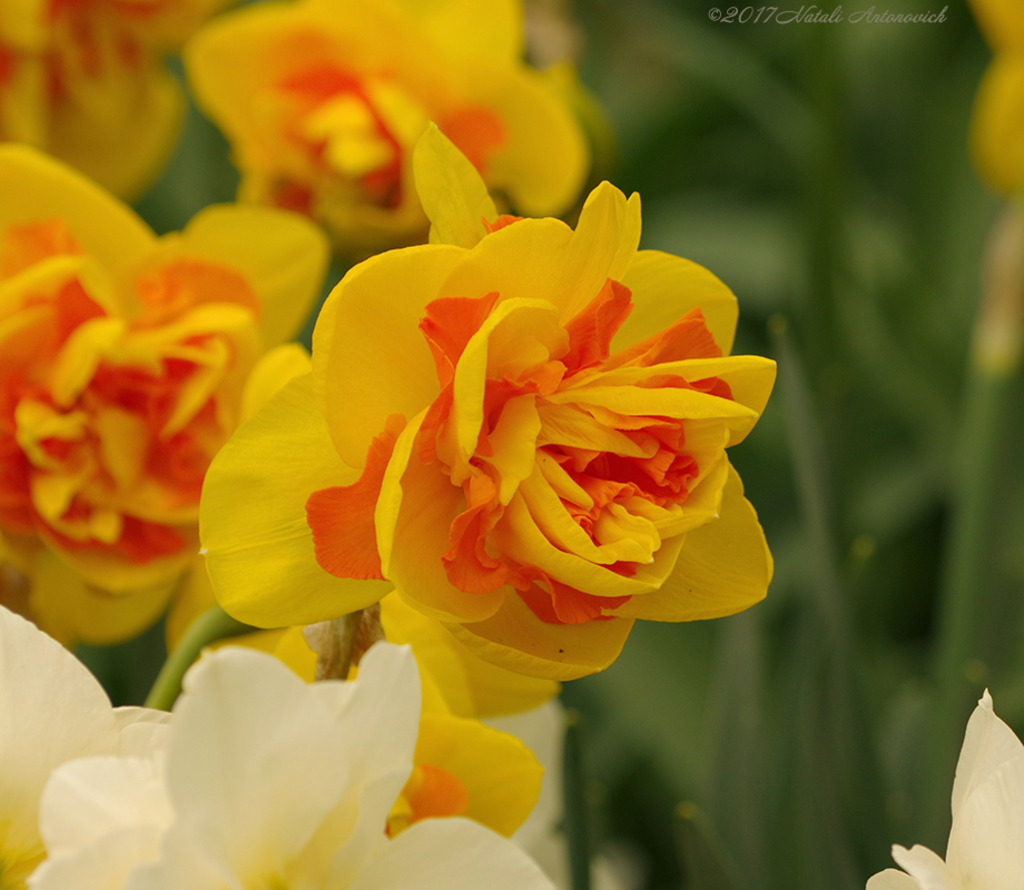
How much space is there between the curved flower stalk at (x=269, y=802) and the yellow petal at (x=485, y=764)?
58mm

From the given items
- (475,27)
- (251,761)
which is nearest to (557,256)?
(251,761)

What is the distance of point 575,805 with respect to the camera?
0.38m

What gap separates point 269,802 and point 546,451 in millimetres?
94

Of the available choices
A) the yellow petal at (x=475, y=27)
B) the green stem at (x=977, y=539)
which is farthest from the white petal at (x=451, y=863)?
the yellow petal at (x=475, y=27)

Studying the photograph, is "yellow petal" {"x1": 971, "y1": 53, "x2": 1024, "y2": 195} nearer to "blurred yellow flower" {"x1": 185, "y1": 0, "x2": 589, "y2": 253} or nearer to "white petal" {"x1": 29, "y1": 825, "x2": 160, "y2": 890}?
"blurred yellow flower" {"x1": 185, "y1": 0, "x2": 589, "y2": 253}

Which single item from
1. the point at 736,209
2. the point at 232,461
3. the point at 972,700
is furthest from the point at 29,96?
the point at 736,209

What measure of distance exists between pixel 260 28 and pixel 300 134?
0.05 meters

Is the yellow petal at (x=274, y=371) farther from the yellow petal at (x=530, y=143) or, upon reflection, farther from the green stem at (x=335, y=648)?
the yellow petal at (x=530, y=143)

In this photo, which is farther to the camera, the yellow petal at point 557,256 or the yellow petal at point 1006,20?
the yellow petal at point 1006,20

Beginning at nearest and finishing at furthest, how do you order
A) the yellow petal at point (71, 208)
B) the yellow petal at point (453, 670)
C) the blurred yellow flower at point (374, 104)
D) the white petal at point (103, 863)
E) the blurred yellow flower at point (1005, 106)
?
the white petal at point (103, 863) → the yellow petal at point (453, 670) → the yellow petal at point (71, 208) → the blurred yellow flower at point (374, 104) → the blurred yellow flower at point (1005, 106)

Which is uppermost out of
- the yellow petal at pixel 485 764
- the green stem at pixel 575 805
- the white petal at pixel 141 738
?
the white petal at pixel 141 738

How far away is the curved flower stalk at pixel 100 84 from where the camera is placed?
57 cm

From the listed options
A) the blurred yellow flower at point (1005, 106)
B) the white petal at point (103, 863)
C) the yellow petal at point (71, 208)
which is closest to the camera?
the white petal at point (103, 863)

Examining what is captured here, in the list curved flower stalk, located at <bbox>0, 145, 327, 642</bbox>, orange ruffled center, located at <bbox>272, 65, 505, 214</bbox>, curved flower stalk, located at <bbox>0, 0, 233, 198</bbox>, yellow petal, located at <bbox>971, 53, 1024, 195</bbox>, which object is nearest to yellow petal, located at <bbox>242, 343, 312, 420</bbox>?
curved flower stalk, located at <bbox>0, 145, 327, 642</bbox>
